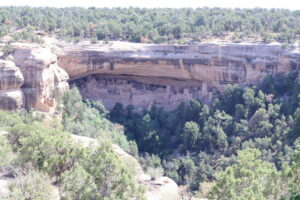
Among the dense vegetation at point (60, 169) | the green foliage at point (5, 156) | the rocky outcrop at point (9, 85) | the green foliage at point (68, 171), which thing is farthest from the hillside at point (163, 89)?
the green foliage at point (68, 171)

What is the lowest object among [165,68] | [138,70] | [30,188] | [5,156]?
[5,156]

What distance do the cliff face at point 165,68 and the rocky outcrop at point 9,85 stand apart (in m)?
6.93

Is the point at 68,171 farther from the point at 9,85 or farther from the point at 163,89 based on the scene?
the point at 163,89

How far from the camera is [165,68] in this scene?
45.1m

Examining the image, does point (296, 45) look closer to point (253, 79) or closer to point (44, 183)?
point (253, 79)

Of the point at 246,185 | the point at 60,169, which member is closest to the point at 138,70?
the point at 60,169

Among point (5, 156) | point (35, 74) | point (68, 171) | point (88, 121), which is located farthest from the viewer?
point (88, 121)

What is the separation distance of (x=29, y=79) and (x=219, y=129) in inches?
554

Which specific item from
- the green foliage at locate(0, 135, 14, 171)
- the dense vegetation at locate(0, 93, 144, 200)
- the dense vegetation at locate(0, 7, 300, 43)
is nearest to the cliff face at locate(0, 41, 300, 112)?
the dense vegetation at locate(0, 7, 300, 43)

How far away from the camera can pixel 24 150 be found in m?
22.1

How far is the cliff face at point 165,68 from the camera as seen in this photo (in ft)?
138

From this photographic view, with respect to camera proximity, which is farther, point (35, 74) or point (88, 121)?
point (88, 121)

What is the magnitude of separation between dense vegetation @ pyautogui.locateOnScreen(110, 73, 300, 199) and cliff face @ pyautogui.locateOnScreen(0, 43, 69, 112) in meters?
6.75

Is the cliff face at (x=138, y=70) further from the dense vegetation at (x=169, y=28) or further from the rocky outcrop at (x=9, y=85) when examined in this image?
the dense vegetation at (x=169, y=28)
